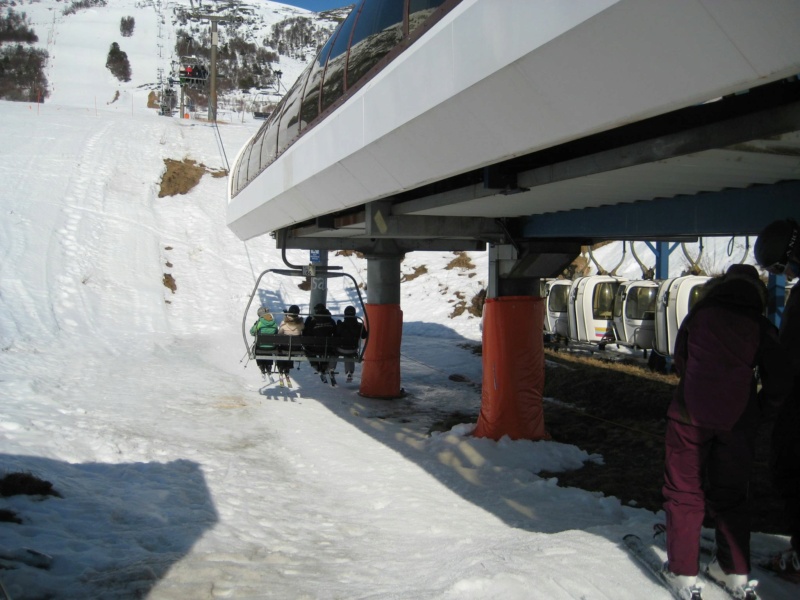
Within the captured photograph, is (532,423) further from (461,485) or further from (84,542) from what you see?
(84,542)

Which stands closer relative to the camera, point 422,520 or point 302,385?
point 422,520

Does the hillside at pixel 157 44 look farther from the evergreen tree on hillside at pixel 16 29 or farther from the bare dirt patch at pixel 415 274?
the bare dirt patch at pixel 415 274

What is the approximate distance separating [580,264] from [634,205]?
17.9 metres

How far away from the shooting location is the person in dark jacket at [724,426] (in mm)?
3439

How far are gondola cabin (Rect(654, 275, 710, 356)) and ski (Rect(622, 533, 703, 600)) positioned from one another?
978 centimetres

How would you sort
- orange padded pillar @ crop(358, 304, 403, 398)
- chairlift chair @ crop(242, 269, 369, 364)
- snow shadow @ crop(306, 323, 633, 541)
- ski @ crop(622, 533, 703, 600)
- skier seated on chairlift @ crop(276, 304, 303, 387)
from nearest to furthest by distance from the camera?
ski @ crop(622, 533, 703, 600), snow shadow @ crop(306, 323, 633, 541), chairlift chair @ crop(242, 269, 369, 364), skier seated on chairlift @ crop(276, 304, 303, 387), orange padded pillar @ crop(358, 304, 403, 398)

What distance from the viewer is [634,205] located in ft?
21.1

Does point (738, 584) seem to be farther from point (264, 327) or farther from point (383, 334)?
point (383, 334)

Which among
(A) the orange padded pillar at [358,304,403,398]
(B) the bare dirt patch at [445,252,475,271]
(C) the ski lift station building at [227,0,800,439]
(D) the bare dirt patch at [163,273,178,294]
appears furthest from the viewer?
(B) the bare dirt patch at [445,252,475,271]

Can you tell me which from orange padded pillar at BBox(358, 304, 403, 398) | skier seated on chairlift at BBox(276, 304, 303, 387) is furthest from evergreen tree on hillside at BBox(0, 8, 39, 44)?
skier seated on chairlift at BBox(276, 304, 303, 387)

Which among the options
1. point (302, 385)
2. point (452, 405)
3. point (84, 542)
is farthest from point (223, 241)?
point (84, 542)

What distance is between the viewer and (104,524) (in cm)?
498

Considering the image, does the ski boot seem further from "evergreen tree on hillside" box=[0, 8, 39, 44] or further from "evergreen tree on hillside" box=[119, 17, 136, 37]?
"evergreen tree on hillside" box=[119, 17, 136, 37]

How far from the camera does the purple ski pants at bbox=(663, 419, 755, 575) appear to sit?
3.45m
